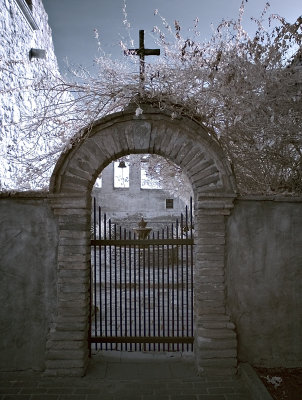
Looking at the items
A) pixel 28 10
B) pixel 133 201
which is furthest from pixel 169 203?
pixel 28 10

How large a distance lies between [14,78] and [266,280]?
5.88 m

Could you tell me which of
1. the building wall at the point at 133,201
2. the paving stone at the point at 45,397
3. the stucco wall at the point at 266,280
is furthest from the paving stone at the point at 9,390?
the building wall at the point at 133,201

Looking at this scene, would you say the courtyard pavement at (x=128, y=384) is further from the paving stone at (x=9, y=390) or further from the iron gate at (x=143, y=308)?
the iron gate at (x=143, y=308)

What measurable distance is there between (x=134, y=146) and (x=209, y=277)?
2.01 metres

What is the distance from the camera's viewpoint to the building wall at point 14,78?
5902 mm

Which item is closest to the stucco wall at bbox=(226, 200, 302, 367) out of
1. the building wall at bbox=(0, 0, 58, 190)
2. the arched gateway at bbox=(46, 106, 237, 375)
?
the arched gateway at bbox=(46, 106, 237, 375)

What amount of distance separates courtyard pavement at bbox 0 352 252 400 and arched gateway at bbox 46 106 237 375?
23 cm

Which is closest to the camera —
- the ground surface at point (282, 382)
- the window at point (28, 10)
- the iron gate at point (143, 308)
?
the ground surface at point (282, 382)

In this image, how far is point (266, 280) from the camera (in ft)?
14.1

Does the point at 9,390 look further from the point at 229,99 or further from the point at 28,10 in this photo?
the point at 28,10

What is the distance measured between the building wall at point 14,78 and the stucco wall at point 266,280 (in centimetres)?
369

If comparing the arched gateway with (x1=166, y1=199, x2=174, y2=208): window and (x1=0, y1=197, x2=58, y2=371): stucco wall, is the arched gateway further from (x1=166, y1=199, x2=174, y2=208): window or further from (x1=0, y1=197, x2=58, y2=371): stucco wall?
(x1=166, y1=199, x2=174, y2=208): window

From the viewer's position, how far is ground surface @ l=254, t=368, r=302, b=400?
11.8 ft

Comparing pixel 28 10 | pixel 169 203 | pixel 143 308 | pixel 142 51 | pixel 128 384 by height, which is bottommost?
pixel 128 384
